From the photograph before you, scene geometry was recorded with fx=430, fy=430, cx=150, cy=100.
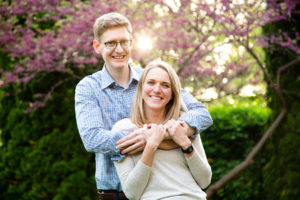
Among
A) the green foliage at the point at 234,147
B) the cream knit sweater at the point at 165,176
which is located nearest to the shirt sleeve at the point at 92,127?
the cream knit sweater at the point at 165,176

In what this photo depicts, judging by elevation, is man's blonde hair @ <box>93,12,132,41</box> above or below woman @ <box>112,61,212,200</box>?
above

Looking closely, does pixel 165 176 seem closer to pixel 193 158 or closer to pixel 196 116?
pixel 193 158

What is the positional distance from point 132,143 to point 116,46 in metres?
0.74

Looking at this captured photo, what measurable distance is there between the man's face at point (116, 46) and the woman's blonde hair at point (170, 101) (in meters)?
0.25

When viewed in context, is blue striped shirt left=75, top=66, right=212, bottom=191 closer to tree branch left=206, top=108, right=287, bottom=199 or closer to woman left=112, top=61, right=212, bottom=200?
woman left=112, top=61, right=212, bottom=200

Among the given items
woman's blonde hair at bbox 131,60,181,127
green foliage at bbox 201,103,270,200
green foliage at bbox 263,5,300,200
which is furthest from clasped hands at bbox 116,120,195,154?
green foliage at bbox 263,5,300,200

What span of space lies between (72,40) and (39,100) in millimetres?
989

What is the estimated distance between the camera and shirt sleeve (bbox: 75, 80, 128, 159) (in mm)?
2537

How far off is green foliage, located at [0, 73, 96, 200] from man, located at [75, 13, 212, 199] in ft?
7.86

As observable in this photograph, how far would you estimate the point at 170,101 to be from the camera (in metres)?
2.82

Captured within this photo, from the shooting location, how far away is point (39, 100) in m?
5.25

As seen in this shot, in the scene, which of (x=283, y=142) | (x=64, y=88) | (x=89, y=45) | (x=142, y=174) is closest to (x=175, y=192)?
(x=142, y=174)

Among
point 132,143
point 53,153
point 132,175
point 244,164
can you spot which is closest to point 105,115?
point 132,143

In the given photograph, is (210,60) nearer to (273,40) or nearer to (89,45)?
(273,40)
